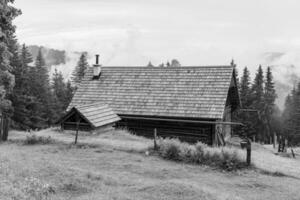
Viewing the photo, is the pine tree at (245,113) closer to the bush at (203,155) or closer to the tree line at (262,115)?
the tree line at (262,115)

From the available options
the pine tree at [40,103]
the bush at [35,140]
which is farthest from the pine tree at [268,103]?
the bush at [35,140]

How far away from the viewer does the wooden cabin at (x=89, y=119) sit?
874 inches

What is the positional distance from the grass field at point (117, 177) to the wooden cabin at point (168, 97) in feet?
22.1

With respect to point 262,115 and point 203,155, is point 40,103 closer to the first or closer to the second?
point 203,155

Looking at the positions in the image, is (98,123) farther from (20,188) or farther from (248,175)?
(20,188)

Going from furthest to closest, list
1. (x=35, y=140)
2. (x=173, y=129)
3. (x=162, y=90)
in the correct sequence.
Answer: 1. (x=162, y=90)
2. (x=173, y=129)
3. (x=35, y=140)

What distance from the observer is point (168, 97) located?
25.4 m

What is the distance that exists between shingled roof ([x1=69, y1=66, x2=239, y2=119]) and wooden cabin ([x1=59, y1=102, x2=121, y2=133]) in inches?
64.1

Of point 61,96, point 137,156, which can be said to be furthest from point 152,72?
point 61,96

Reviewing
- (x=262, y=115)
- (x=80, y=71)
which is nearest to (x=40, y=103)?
(x=80, y=71)

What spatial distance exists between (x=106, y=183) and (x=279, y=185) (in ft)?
21.6

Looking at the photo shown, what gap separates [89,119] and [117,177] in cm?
1037

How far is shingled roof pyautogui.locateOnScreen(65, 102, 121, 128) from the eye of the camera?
72.7 ft

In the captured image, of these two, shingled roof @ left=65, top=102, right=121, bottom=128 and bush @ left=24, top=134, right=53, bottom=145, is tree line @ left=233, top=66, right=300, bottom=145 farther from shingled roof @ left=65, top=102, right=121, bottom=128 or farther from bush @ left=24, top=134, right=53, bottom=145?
bush @ left=24, top=134, right=53, bottom=145
